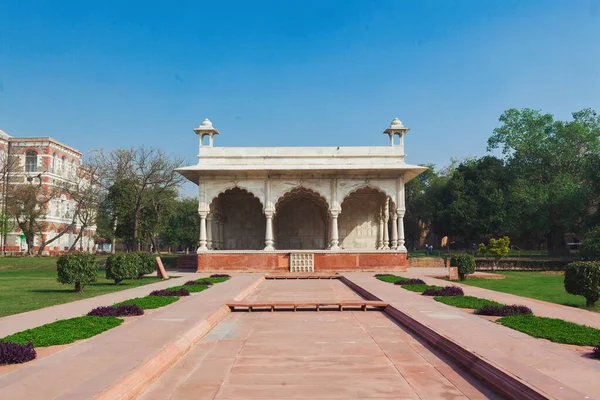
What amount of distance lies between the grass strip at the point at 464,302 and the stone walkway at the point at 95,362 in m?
5.63

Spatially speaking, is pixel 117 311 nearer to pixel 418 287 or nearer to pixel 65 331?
pixel 65 331

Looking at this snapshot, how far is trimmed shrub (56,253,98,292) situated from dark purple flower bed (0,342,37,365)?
9414mm

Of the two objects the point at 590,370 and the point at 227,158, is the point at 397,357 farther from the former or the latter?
the point at 227,158

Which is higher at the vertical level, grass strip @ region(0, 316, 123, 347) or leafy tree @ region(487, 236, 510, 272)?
leafy tree @ region(487, 236, 510, 272)

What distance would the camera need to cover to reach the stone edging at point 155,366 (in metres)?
4.46

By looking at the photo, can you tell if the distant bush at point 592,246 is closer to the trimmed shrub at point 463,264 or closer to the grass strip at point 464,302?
the trimmed shrub at point 463,264

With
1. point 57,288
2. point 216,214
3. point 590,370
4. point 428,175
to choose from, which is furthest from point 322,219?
point 428,175

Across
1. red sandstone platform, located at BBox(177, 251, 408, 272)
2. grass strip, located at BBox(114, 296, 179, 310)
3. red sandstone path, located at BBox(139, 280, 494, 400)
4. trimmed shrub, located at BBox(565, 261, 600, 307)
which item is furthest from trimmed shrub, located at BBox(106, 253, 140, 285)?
trimmed shrub, located at BBox(565, 261, 600, 307)

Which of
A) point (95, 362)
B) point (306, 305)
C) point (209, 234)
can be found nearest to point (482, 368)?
point (95, 362)

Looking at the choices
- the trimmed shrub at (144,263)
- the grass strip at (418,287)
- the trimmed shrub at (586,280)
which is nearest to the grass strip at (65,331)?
the grass strip at (418,287)

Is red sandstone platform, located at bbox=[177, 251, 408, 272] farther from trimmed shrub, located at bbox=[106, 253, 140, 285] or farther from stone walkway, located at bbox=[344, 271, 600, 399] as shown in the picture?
stone walkway, located at bbox=[344, 271, 600, 399]

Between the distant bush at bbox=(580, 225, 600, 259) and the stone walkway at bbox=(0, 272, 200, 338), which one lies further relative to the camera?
the distant bush at bbox=(580, 225, 600, 259)

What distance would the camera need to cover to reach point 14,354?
5520mm

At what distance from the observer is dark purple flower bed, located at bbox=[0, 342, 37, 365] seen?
18.0ft
